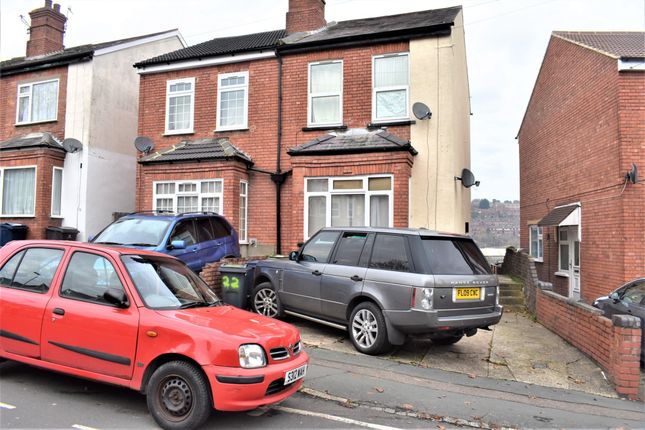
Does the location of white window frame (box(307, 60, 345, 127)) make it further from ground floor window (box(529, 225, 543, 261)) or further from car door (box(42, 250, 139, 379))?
ground floor window (box(529, 225, 543, 261))

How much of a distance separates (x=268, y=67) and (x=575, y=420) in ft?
38.1

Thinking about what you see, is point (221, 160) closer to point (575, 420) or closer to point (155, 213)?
point (155, 213)

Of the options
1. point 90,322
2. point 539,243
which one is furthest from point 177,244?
point 539,243

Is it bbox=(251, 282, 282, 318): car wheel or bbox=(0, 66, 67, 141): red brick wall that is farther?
bbox=(0, 66, 67, 141): red brick wall

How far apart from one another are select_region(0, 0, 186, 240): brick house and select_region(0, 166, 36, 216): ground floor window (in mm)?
33

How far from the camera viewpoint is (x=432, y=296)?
626 centimetres

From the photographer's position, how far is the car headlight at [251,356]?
397cm

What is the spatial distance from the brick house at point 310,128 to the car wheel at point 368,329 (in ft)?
14.8

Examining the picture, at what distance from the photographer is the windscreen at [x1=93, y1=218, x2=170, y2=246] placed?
875 cm

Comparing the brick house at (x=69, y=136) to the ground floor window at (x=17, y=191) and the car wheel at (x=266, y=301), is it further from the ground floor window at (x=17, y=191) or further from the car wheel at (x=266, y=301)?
the car wheel at (x=266, y=301)

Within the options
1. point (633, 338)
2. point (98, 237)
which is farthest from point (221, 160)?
point (633, 338)

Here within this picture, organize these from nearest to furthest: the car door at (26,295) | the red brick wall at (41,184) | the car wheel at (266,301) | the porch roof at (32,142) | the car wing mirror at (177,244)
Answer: the car door at (26,295) → the car wheel at (266,301) → the car wing mirror at (177,244) → the red brick wall at (41,184) → the porch roof at (32,142)

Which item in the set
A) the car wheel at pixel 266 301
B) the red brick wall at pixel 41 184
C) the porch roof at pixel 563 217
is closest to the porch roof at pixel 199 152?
the red brick wall at pixel 41 184

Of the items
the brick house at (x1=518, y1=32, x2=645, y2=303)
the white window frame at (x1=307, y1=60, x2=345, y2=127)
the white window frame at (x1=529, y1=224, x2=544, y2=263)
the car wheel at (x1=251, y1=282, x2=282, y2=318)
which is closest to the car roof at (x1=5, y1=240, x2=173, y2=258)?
the car wheel at (x1=251, y1=282, x2=282, y2=318)
